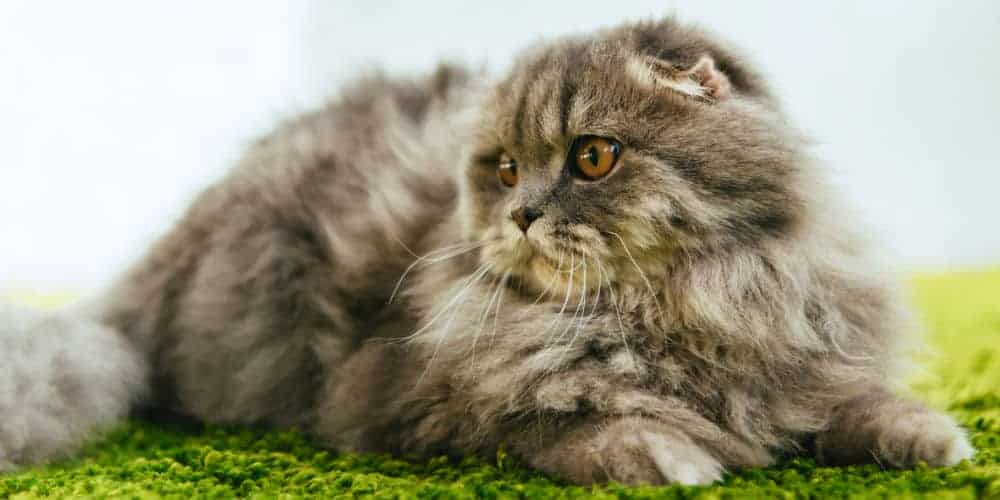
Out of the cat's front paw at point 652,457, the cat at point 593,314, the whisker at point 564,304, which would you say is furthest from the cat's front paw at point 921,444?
the whisker at point 564,304

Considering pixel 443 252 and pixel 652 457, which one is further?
pixel 443 252

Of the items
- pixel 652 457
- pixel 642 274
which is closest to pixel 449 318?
pixel 642 274

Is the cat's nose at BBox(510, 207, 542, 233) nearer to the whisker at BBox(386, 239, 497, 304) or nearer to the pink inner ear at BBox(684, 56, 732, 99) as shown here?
the whisker at BBox(386, 239, 497, 304)

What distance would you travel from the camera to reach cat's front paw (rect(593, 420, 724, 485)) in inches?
45.5

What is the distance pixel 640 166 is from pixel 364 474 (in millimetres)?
667

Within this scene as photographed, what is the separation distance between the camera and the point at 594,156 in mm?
1356

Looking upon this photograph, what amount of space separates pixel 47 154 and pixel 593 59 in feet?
11.4

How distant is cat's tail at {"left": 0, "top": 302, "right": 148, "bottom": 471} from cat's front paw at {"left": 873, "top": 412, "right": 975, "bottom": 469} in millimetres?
1375

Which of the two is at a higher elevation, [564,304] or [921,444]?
[564,304]

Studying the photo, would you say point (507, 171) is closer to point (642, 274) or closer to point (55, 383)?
point (642, 274)

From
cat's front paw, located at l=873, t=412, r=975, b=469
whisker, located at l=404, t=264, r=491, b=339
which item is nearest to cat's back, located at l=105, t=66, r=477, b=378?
whisker, located at l=404, t=264, r=491, b=339

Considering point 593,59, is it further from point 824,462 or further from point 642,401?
point 824,462

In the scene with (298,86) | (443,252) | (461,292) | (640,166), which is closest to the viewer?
(640,166)

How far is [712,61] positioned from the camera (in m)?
1.40
